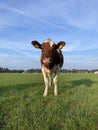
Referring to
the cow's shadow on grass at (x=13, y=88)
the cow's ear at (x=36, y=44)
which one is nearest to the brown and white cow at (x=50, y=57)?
the cow's ear at (x=36, y=44)

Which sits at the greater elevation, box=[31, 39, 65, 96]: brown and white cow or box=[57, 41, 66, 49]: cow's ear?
box=[57, 41, 66, 49]: cow's ear

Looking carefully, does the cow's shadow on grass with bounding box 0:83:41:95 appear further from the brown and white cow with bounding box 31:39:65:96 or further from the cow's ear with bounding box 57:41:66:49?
the cow's ear with bounding box 57:41:66:49

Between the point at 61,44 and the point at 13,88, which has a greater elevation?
the point at 61,44

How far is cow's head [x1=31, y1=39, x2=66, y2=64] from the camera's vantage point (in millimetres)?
13406

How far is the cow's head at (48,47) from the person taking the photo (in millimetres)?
13406

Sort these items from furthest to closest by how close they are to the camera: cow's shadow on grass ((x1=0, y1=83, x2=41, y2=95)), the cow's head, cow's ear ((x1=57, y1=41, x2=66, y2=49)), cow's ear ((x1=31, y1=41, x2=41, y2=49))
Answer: cow's shadow on grass ((x1=0, y1=83, x2=41, y2=95)) → cow's ear ((x1=31, y1=41, x2=41, y2=49)) → cow's ear ((x1=57, y1=41, x2=66, y2=49)) → the cow's head

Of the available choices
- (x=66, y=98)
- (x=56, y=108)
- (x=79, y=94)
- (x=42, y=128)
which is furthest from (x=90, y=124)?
(x=79, y=94)

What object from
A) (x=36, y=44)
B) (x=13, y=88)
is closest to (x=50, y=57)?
(x=36, y=44)

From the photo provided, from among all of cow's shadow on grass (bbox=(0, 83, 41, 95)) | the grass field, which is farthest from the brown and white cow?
the grass field

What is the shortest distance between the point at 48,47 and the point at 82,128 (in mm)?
5961

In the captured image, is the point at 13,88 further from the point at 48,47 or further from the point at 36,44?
the point at 48,47

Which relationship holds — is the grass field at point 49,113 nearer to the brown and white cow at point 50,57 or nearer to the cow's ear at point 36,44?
the brown and white cow at point 50,57

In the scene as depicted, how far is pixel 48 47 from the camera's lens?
13.6 metres

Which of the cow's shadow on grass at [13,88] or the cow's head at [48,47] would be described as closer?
the cow's head at [48,47]
